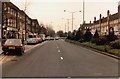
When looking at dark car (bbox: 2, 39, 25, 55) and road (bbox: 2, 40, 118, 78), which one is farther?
dark car (bbox: 2, 39, 25, 55)

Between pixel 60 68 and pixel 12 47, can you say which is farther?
pixel 12 47

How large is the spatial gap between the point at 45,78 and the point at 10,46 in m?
16.0

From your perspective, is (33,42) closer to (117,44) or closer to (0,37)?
(0,37)

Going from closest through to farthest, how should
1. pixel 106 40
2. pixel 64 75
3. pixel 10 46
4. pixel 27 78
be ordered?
pixel 27 78, pixel 64 75, pixel 10 46, pixel 106 40

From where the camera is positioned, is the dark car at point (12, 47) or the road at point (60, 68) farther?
the dark car at point (12, 47)

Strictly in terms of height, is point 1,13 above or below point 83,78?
above

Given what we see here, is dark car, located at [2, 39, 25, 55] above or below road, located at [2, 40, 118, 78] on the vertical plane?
above

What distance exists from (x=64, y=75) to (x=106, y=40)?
1271 inches

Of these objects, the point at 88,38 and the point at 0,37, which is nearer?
the point at 0,37

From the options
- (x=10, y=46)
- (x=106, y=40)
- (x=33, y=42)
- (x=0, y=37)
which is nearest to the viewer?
(x=10, y=46)

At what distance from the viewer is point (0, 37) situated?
170 ft

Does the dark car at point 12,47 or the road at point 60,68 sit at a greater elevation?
the dark car at point 12,47

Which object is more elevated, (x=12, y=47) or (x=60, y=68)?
(x=12, y=47)

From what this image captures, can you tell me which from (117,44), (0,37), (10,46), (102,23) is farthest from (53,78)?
(102,23)
